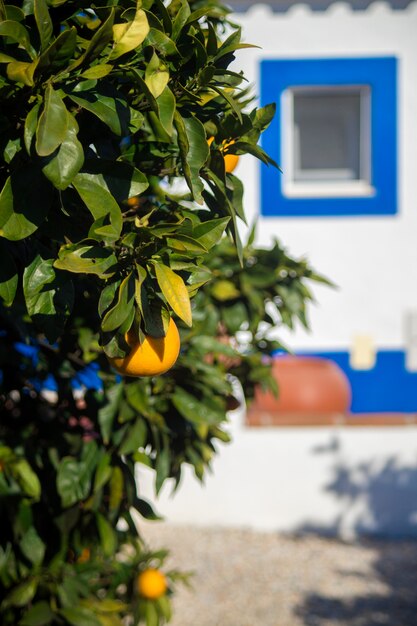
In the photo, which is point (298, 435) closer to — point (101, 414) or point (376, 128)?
point (376, 128)

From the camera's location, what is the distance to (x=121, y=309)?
1.05 m

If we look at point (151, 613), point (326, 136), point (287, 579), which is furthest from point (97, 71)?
point (326, 136)

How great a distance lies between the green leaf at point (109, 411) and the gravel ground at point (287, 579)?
228 cm

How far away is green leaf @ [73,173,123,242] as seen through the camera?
107 cm

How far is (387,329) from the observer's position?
5879 mm

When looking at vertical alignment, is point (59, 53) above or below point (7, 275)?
above

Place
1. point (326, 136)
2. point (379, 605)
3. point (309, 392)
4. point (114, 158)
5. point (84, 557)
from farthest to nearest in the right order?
point (326, 136) < point (309, 392) < point (379, 605) < point (84, 557) < point (114, 158)

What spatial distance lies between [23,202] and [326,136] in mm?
5406

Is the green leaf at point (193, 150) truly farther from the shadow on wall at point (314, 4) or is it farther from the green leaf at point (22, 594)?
the shadow on wall at point (314, 4)

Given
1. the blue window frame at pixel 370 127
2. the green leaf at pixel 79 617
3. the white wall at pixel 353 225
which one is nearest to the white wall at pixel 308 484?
the white wall at pixel 353 225

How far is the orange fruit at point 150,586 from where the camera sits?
8.88 ft

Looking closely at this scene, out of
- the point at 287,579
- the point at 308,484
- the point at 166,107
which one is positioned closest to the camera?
the point at 166,107

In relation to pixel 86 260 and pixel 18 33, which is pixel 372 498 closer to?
pixel 86 260

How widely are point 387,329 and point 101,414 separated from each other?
419 centimetres
